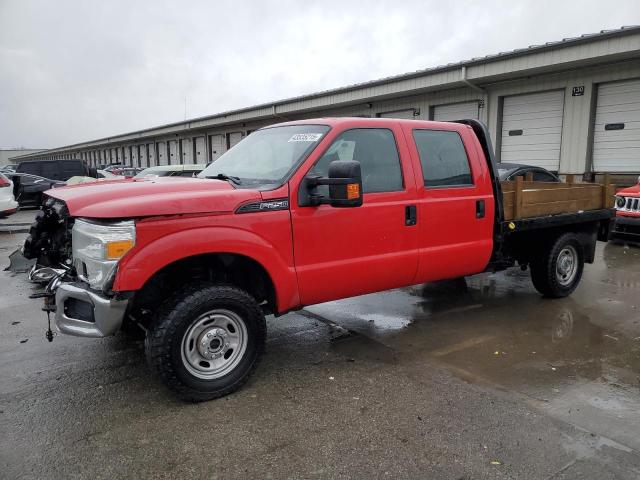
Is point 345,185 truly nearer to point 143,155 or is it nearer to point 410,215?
point 410,215

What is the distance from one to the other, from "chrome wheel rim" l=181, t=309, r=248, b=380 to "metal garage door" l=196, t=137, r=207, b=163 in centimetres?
3241

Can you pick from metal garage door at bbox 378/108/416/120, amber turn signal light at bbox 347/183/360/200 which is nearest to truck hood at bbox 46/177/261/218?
amber turn signal light at bbox 347/183/360/200

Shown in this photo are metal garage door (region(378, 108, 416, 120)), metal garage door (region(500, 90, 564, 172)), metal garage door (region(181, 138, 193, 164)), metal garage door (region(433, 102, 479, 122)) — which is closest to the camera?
metal garage door (region(500, 90, 564, 172))

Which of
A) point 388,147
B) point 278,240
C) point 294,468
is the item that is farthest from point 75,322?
point 388,147

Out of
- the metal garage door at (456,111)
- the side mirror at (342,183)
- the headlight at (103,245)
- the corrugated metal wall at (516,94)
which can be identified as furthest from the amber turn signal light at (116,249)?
the metal garage door at (456,111)

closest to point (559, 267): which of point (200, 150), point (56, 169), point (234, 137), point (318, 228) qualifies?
Answer: point (318, 228)

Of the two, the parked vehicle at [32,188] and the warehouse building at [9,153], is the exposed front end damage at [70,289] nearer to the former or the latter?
the parked vehicle at [32,188]

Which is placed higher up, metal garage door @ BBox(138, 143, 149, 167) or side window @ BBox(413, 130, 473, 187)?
metal garage door @ BBox(138, 143, 149, 167)

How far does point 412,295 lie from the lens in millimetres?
6523

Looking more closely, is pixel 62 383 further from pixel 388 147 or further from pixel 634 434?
pixel 634 434

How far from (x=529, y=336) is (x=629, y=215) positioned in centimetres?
590

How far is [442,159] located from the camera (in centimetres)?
477

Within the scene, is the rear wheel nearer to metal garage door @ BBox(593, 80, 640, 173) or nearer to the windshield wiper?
the windshield wiper

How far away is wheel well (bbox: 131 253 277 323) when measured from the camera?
360 centimetres
